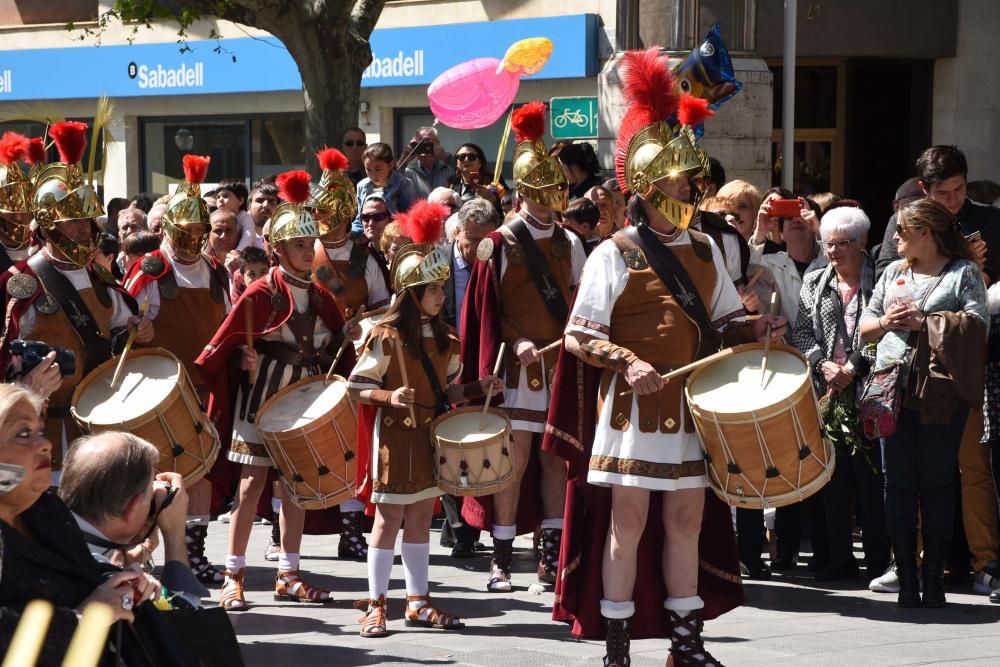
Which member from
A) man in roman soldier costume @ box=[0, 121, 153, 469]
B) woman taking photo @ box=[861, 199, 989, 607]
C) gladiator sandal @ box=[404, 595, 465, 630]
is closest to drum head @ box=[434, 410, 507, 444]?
gladiator sandal @ box=[404, 595, 465, 630]

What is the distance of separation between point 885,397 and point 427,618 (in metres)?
2.35

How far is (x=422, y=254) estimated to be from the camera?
7.48m

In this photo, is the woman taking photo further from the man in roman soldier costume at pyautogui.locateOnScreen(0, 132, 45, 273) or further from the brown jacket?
the man in roman soldier costume at pyautogui.locateOnScreen(0, 132, 45, 273)

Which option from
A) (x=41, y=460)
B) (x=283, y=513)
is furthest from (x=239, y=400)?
(x=41, y=460)

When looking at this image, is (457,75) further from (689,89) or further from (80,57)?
(80,57)


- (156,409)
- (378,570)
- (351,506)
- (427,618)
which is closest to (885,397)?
(427,618)

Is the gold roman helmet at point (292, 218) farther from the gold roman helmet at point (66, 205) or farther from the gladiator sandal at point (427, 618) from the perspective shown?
the gladiator sandal at point (427, 618)

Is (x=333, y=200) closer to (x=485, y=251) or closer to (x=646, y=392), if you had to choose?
(x=485, y=251)

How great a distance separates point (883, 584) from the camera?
8.20m

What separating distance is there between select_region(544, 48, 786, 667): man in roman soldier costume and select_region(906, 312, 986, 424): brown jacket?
4.96 feet

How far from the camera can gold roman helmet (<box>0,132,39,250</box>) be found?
27.0ft

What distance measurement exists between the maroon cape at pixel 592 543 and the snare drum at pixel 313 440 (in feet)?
3.94

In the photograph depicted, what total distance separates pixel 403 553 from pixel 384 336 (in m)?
0.98

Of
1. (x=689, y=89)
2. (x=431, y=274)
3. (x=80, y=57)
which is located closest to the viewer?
(x=431, y=274)
